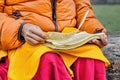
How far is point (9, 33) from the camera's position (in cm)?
270

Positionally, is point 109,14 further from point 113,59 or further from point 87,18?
point 87,18

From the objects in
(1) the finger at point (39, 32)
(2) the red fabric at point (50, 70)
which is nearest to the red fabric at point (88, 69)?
(2) the red fabric at point (50, 70)

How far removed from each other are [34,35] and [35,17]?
254mm

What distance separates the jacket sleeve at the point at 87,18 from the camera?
121 inches

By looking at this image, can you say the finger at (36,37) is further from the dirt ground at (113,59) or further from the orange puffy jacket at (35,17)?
the dirt ground at (113,59)

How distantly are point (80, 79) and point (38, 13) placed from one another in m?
0.49

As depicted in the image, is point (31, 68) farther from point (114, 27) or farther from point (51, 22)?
point (114, 27)

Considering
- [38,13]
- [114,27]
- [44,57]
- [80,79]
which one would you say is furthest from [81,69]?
[114,27]

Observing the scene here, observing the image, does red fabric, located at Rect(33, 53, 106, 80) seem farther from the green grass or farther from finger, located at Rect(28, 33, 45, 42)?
the green grass

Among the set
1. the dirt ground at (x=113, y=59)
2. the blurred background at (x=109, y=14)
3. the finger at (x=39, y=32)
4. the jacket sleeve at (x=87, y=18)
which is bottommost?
the blurred background at (x=109, y=14)

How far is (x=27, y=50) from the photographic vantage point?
2654 mm

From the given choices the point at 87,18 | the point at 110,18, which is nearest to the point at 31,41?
the point at 87,18

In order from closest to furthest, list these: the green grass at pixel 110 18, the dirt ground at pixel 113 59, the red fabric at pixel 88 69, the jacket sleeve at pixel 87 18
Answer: the red fabric at pixel 88 69 → the jacket sleeve at pixel 87 18 → the dirt ground at pixel 113 59 → the green grass at pixel 110 18

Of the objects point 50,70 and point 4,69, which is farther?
point 4,69
